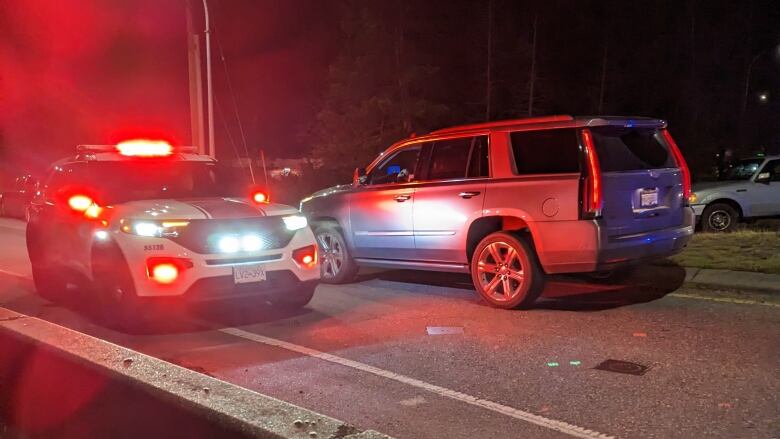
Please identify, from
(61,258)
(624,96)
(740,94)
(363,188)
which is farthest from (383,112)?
(740,94)

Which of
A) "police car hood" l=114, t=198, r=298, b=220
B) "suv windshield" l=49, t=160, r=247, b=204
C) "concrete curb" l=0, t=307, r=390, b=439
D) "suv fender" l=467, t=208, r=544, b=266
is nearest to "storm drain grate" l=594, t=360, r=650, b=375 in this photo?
"suv fender" l=467, t=208, r=544, b=266

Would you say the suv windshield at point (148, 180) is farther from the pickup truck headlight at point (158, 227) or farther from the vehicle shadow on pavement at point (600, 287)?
the vehicle shadow on pavement at point (600, 287)

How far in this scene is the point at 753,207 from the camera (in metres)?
12.8

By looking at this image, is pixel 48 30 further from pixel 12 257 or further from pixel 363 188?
pixel 363 188

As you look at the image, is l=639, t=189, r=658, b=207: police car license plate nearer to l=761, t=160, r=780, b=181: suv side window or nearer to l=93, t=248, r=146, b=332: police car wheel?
l=93, t=248, r=146, b=332: police car wheel

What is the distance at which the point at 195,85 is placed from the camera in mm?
16250

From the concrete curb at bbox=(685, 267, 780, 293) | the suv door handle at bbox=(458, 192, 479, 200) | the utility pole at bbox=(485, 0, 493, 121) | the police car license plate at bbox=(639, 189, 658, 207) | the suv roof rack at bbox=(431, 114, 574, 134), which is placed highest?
the utility pole at bbox=(485, 0, 493, 121)

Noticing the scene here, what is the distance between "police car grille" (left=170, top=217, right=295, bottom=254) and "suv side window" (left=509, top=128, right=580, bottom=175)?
8.44 ft

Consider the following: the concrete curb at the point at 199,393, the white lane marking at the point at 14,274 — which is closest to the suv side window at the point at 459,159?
the concrete curb at the point at 199,393

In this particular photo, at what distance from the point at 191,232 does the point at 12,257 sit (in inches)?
292

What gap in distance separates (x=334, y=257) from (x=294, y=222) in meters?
2.31

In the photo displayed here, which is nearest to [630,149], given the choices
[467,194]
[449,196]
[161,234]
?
[467,194]

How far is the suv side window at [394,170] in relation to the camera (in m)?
8.65

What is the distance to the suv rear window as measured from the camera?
6.88 m
